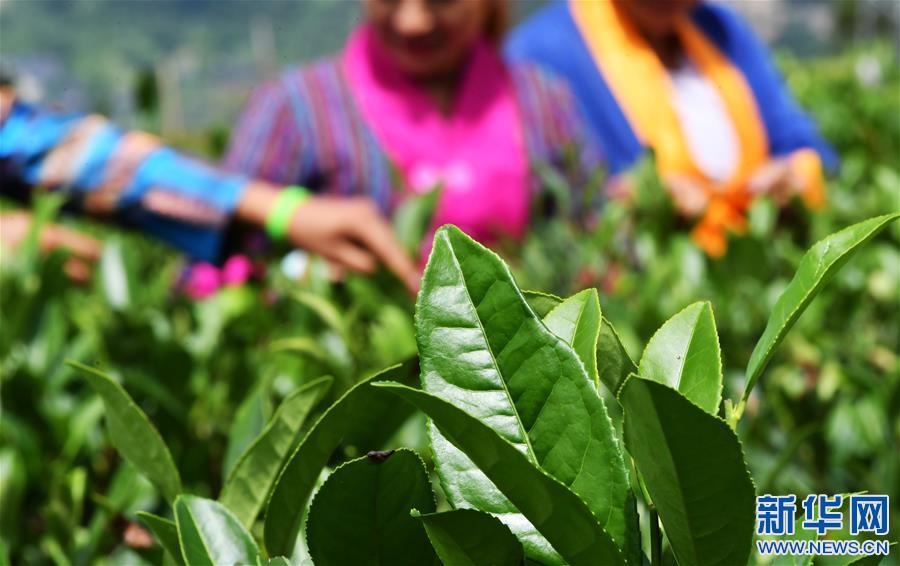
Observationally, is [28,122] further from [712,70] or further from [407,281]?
[712,70]

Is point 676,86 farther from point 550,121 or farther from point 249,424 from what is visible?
point 249,424

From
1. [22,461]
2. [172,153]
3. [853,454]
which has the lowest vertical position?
[853,454]

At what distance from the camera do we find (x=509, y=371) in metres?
0.47

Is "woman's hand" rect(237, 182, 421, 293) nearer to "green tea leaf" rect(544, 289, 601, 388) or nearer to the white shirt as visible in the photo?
"green tea leaf" rect(544, 289, 601, 388)

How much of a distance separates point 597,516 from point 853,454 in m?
0.78

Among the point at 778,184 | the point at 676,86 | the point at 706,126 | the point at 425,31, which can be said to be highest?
the point at 425,31

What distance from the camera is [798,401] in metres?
1.31

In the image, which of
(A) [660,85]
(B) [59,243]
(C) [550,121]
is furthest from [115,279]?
(A) [660,85]

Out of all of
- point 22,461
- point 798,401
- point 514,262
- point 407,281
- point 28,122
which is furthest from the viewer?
point 514,262

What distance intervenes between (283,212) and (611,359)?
4.52 ft

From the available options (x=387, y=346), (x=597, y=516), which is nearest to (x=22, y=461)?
(x=387, y=346)

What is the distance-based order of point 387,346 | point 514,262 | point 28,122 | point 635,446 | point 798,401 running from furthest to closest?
point 514,262, point 28,122, point 798,401, point 387,346, point 635,446

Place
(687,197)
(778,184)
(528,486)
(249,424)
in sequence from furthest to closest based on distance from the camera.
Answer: (778,184), (687,197), (249,424), (528,486)

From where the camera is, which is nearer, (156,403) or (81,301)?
(156,403)
